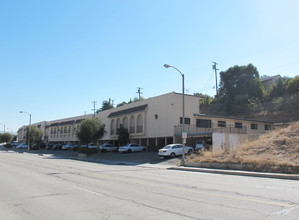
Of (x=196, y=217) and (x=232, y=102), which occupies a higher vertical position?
(x=232, y=102)

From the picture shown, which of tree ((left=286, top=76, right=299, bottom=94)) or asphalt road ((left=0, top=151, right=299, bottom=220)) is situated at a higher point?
tree ((left=286, top=76, right=299, bottom=94))

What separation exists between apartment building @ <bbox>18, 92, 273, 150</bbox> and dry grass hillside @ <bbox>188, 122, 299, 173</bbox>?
205 inches

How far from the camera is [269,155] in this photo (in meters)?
18.3

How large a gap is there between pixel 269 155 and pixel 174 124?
56.2 ft

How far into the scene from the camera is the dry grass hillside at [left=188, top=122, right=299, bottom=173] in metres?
15.9

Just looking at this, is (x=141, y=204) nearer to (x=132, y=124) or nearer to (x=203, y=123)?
(x=203, y=123)

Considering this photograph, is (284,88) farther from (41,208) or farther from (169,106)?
(41,208)

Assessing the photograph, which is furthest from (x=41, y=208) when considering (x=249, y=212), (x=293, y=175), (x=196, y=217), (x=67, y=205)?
(x=293, y=175)

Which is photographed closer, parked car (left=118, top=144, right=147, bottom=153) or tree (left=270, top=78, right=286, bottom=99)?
parked car (left=118, top=144, right=147, bottom=153)

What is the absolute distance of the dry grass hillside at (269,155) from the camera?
15.9 m

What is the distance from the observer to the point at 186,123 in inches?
1374

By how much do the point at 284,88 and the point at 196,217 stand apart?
6149cm

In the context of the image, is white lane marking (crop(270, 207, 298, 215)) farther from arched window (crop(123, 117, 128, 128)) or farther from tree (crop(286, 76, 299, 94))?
tree (crop(286, 76, 299, 94))

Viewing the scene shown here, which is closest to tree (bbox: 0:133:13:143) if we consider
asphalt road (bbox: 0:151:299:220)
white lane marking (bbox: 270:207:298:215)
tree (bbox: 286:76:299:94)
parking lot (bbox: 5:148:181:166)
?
parking lot (bbox: 5:148:181:166)
